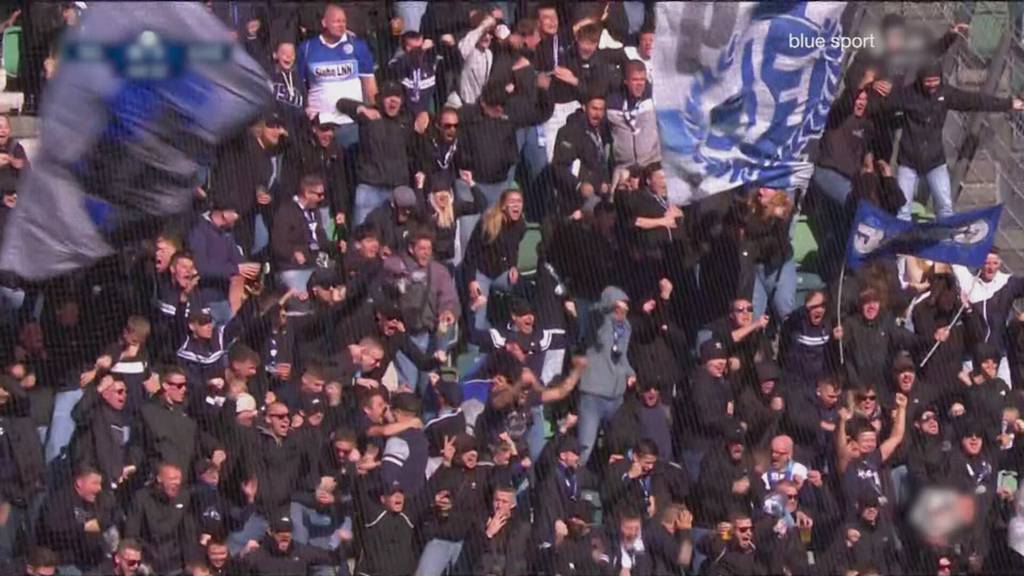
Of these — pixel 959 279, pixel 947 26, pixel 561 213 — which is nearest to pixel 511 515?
pixel 561 213

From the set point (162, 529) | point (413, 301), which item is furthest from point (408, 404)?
point (162, 529)

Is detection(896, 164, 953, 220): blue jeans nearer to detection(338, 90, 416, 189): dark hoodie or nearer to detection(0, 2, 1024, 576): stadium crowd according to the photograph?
detection(0, 2, 1024, 576): stadium crowd

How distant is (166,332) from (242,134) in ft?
3.64

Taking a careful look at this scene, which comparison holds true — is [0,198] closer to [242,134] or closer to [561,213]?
[242,134]

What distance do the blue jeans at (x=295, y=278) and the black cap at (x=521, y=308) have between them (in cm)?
104

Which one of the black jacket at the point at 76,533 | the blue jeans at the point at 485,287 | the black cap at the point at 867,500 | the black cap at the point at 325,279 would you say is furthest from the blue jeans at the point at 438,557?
the black cap at the point at 867,500

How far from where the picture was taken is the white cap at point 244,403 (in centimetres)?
1193

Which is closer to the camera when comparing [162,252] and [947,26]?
[162,252]

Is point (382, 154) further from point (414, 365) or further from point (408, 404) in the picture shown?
point (408, 404)

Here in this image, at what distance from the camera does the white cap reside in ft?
39.1

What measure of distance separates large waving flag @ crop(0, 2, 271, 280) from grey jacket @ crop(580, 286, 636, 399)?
204 centimetres

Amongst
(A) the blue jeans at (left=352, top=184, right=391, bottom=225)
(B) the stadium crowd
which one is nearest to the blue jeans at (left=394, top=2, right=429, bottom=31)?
(B) the stadium crowd

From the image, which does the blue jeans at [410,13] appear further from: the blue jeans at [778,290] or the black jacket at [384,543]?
the black jacket at [384,543]

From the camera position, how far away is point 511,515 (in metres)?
12.0
